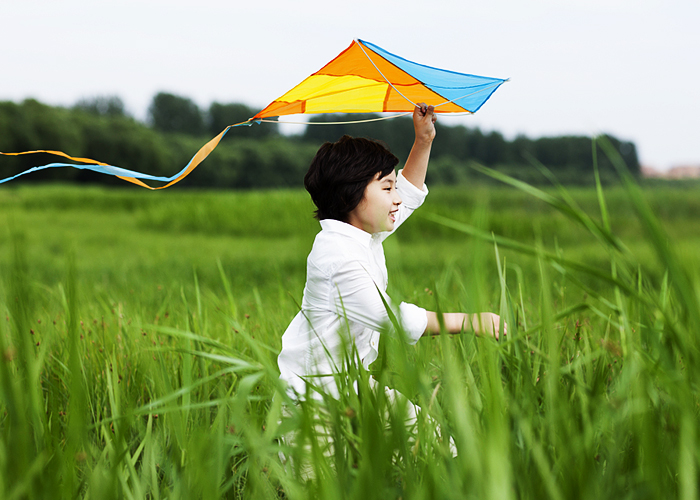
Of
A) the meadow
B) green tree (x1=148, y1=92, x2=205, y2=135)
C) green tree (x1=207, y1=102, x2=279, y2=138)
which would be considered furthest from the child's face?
green tree (x1=148, y1=92, x2=205, y2=135)

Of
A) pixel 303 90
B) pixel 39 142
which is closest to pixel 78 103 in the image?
pixel 39 142

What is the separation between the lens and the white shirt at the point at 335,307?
1369mm

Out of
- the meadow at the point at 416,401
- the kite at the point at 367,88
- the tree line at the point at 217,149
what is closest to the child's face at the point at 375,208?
the meadow at the point at 416,401

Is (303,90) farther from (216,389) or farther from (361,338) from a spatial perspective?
(216,389)

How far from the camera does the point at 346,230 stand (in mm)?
1551

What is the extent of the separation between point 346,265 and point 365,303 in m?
0.13

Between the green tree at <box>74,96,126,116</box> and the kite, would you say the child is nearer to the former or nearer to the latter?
the kite

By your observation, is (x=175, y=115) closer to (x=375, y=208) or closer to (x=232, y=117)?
(x=232, y=117)

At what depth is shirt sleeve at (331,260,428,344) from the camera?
134 cm

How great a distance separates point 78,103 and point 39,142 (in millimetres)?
17650

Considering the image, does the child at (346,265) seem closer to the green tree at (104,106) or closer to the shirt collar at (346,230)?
the shirt collar at (346,230)

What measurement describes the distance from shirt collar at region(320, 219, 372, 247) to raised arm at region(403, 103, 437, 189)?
0.51 meters

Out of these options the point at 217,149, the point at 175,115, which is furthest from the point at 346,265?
the point at 175,115

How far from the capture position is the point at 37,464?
2.55ft
